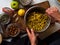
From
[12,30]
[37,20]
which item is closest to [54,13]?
[37,20]

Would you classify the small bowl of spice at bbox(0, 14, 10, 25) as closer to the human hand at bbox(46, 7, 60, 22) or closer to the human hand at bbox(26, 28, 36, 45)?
the human hand at bbox(26, 28, 36, 45)

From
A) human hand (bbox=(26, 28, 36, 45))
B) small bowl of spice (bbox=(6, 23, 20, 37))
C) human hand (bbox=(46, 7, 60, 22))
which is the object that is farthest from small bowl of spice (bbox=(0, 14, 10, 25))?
human hand (bbox=(46, 7, 60, 22))

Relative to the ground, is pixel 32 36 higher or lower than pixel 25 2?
lower

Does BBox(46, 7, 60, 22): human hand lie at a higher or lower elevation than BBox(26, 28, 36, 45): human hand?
higher

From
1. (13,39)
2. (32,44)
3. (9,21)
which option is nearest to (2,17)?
(9,21)

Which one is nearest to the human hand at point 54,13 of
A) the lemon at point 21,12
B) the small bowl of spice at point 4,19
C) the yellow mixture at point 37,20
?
the yellow mixture at point 37,20

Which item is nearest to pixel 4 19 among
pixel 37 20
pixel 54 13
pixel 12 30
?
pixel 12 30

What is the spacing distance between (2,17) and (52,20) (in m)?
0.31

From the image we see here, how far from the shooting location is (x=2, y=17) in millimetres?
1192

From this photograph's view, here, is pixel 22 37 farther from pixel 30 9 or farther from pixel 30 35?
pixel 30 9

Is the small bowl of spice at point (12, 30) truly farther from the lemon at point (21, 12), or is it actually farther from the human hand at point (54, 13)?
the human hand at point (54, 13)

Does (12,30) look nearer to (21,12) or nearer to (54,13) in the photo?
(21,12)

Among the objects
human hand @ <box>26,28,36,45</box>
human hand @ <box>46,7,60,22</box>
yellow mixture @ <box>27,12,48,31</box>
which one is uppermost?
human hand @ <box>46,7,60,22</box>

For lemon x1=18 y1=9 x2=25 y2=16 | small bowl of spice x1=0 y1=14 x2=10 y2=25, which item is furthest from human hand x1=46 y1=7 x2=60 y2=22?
small bowl of spice x1=0 y1=14 x2=10 y2=25
